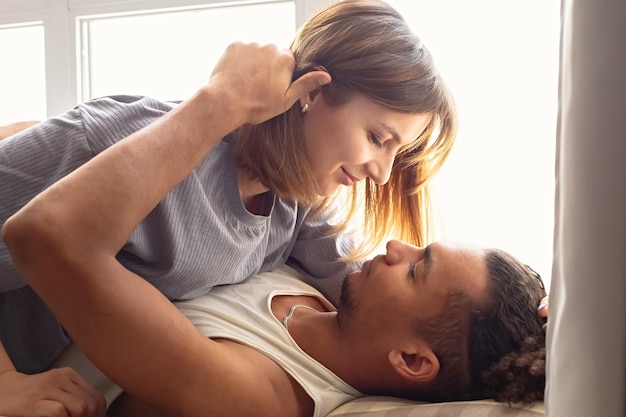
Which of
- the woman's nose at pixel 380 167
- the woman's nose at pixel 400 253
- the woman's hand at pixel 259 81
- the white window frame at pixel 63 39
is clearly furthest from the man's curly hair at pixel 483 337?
the white window frame at pixel 63 39

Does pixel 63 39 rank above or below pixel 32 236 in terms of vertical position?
above

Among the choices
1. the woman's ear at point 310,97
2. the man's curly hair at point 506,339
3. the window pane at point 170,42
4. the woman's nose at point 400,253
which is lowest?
the man's curly hair at point 506,339

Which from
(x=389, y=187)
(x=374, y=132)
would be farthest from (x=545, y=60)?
(x=374, y=132)

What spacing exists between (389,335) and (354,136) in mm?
351

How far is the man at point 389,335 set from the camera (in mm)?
1116

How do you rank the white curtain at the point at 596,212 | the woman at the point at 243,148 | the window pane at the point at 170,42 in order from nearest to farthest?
the white curtain at the point at 596,212 → the woman at the point at 243,148 → the window pane at the point at 170,42

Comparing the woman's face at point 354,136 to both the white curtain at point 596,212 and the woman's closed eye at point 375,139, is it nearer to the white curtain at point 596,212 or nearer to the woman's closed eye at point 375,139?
the woman's closed eye at point 375,139

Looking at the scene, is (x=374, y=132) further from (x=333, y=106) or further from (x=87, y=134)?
(x=87, y=134)

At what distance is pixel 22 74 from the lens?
2363 mm

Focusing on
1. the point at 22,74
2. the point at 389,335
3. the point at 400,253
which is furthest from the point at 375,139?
the point at 22,74

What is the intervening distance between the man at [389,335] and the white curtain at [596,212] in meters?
0.55

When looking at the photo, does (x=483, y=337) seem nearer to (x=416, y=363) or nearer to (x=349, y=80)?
(x=416, y=363)

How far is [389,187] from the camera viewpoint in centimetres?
155

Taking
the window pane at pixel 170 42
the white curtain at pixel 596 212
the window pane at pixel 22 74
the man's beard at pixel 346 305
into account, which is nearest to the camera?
the white curtain at pixel 596 212
